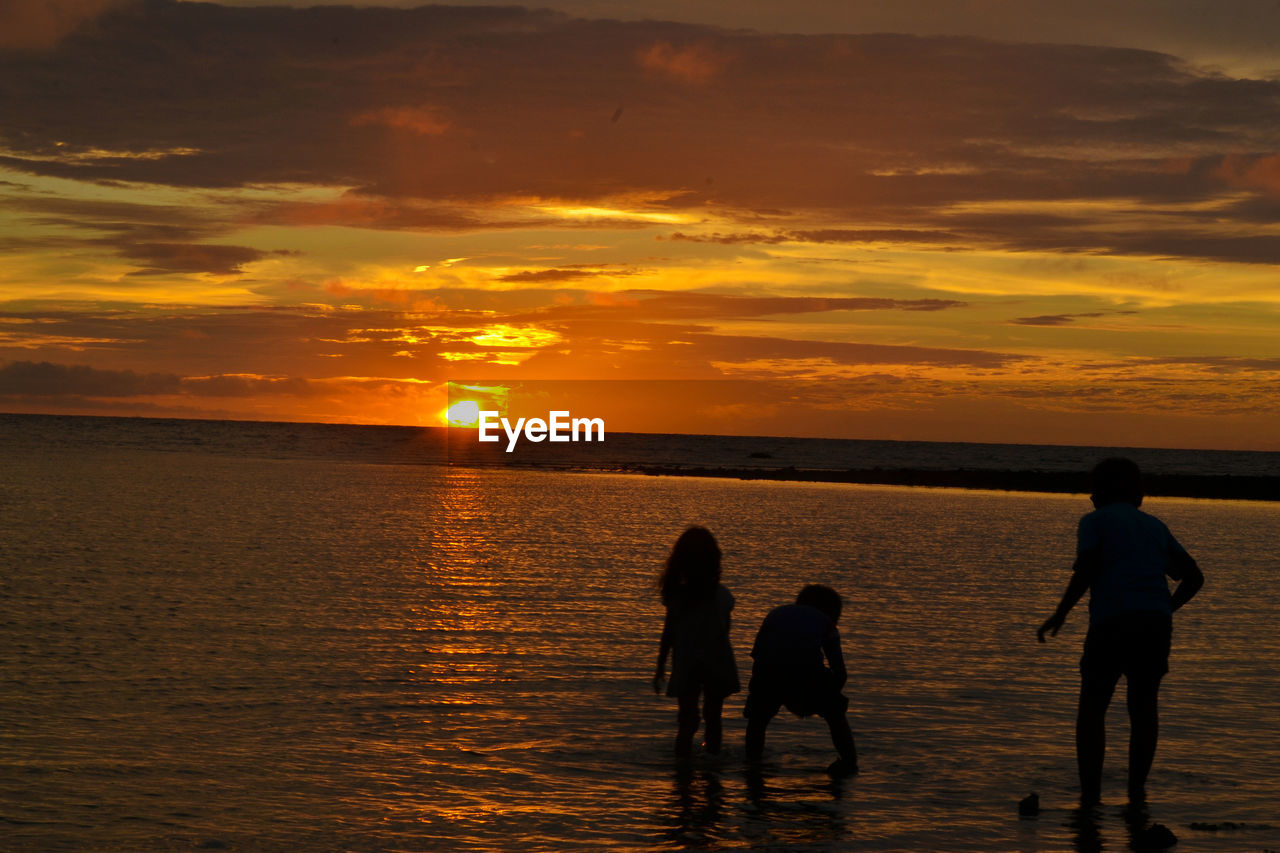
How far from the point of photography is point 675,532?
32750 mm

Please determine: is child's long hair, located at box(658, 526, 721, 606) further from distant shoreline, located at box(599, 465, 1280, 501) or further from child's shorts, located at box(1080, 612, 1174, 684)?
distant shoreline, located at box(599, 465, 1280, 501)

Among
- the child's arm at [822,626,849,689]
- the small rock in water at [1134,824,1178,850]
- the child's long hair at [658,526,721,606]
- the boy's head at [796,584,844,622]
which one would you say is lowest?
the small rock in water at [1134,824,1178,850]

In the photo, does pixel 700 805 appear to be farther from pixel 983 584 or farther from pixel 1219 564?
pixel 1219 564

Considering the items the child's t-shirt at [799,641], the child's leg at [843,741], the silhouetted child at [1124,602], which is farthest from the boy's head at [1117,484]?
the child's leg at [843,741]

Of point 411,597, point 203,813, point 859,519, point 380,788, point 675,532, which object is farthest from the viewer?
point 859,519

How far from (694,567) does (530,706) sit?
9.62 ft

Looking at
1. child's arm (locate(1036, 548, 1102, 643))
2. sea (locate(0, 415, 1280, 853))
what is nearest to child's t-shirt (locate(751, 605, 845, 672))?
sea (locate(0, 415, 1280, 853))

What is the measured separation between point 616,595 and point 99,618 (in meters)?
7.76

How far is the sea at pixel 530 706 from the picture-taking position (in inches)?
313

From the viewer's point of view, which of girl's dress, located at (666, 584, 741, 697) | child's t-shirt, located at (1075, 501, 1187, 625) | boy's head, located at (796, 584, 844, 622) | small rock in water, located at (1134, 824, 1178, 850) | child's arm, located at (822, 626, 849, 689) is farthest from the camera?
girl's dress, located at (666, 584, 741, 697)

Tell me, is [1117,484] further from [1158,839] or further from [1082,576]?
[1158,839]

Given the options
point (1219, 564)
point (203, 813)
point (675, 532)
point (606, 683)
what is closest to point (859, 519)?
point (675, 532)

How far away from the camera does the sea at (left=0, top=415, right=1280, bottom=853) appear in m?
7.95

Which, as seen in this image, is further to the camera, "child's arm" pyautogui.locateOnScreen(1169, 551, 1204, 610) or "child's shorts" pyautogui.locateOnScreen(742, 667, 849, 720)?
"child's shorts" pyautogui.locateOnScreen(742, 667, 849, 720)
